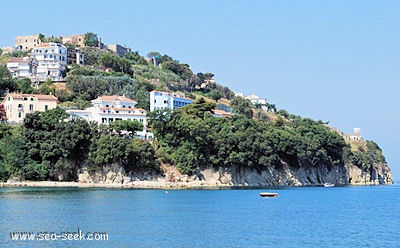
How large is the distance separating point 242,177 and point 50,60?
1772 inches

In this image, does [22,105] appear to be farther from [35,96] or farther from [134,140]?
[134,140]

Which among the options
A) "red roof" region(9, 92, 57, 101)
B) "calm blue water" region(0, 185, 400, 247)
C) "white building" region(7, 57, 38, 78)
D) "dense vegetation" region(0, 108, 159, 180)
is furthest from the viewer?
"white building" region(7, 57, 38, 78)

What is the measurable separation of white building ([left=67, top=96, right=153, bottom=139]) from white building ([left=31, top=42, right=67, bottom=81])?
22277mm

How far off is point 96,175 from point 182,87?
62.3 meters

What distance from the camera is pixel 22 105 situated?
91250mm

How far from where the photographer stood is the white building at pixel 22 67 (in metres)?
114

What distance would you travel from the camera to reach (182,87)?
140 metres

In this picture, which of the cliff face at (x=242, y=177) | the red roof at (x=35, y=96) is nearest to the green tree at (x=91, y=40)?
the red roof at (x=35, y=96)

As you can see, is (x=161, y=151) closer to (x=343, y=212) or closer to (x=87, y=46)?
(x=343, y=212)

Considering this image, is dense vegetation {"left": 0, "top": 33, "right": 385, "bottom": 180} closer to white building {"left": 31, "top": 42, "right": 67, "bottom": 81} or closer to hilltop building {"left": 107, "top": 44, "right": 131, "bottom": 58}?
white building {"left": 31, "top": 42, "right": 67, "bottom": 81}

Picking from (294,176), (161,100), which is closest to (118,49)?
(161,100)

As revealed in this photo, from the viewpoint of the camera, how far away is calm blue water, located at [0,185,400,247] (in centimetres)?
3647

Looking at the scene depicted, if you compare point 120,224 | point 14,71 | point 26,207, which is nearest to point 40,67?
point 14,71

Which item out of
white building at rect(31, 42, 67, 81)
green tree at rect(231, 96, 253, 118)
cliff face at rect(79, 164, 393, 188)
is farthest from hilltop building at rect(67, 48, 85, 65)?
cliff face at rect(79, 164, 393, 188)
